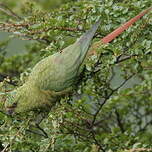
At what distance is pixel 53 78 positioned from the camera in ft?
6.12

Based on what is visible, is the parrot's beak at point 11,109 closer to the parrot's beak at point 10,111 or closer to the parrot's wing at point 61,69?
the parrot's beak at point 10,111

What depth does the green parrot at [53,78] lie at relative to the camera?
185 cm

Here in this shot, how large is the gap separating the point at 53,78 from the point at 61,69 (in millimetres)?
57

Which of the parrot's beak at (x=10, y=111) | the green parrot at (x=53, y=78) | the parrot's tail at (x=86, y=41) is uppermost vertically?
the parrot's tail at (x=86, y=41)

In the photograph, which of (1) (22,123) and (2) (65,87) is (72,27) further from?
(1) (22,123)

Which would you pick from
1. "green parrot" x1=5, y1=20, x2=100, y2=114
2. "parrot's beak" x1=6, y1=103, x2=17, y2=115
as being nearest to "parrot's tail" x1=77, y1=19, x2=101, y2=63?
"green parrot" x1=5, y1=20, x2=100, y2=114

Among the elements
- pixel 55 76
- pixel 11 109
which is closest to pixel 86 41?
pixel 55 76

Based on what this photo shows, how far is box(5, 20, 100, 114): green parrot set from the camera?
1848 mm

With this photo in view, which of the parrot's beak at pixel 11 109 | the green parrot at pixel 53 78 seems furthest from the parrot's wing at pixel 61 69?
the parrot's beak at pixel 11 109

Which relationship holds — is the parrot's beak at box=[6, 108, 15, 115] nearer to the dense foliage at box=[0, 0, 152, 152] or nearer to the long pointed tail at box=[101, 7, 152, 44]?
the dense foliage at box=[0, 0, 152, 152]

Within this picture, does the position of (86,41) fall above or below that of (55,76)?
above

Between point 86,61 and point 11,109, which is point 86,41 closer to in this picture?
point 86,61

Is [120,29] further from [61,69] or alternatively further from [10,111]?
[10,111]

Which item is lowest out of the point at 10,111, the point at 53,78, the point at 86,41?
the point at 10,111
